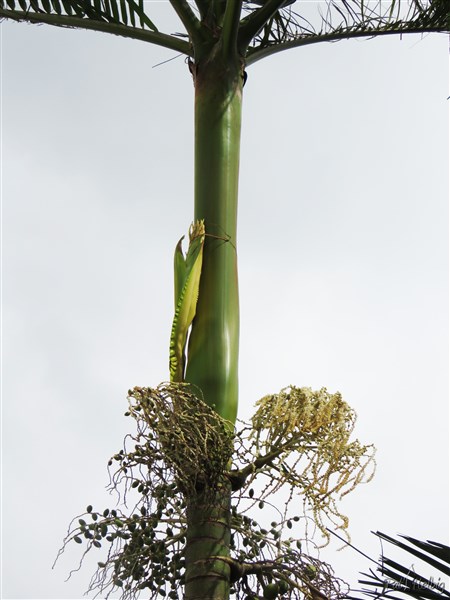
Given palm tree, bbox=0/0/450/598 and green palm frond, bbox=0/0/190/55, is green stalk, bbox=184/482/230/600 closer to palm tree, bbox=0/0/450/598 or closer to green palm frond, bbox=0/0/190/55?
palm tree, bbox=0/0/450/598

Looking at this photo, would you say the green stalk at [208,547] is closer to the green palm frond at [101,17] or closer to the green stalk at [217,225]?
the green stalk at [217,225]

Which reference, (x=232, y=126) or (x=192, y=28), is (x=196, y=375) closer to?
(x=232, y=126)

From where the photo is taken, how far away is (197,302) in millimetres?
3516

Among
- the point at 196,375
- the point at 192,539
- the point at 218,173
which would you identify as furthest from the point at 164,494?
the point at 218,173

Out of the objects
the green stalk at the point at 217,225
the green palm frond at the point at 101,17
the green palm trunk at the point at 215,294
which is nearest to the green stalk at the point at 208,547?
the green palm trunk at the point at 215,294

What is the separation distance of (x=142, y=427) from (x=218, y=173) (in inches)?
41.8

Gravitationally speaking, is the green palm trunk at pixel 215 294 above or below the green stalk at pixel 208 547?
above

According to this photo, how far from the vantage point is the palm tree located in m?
3.23

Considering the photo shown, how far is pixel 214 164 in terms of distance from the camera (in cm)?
373

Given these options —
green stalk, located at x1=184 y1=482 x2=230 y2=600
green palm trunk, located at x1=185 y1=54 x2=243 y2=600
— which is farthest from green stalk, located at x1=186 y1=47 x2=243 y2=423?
green stalk, located at x1=184 y1=482 x2=230 y2=600

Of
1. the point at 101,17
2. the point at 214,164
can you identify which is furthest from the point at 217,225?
the point at 101,17

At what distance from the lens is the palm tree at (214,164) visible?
10.6ft

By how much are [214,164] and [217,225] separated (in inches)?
10.0

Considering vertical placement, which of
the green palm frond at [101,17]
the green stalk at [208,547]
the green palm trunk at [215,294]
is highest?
the green palm frond at [101,17]
